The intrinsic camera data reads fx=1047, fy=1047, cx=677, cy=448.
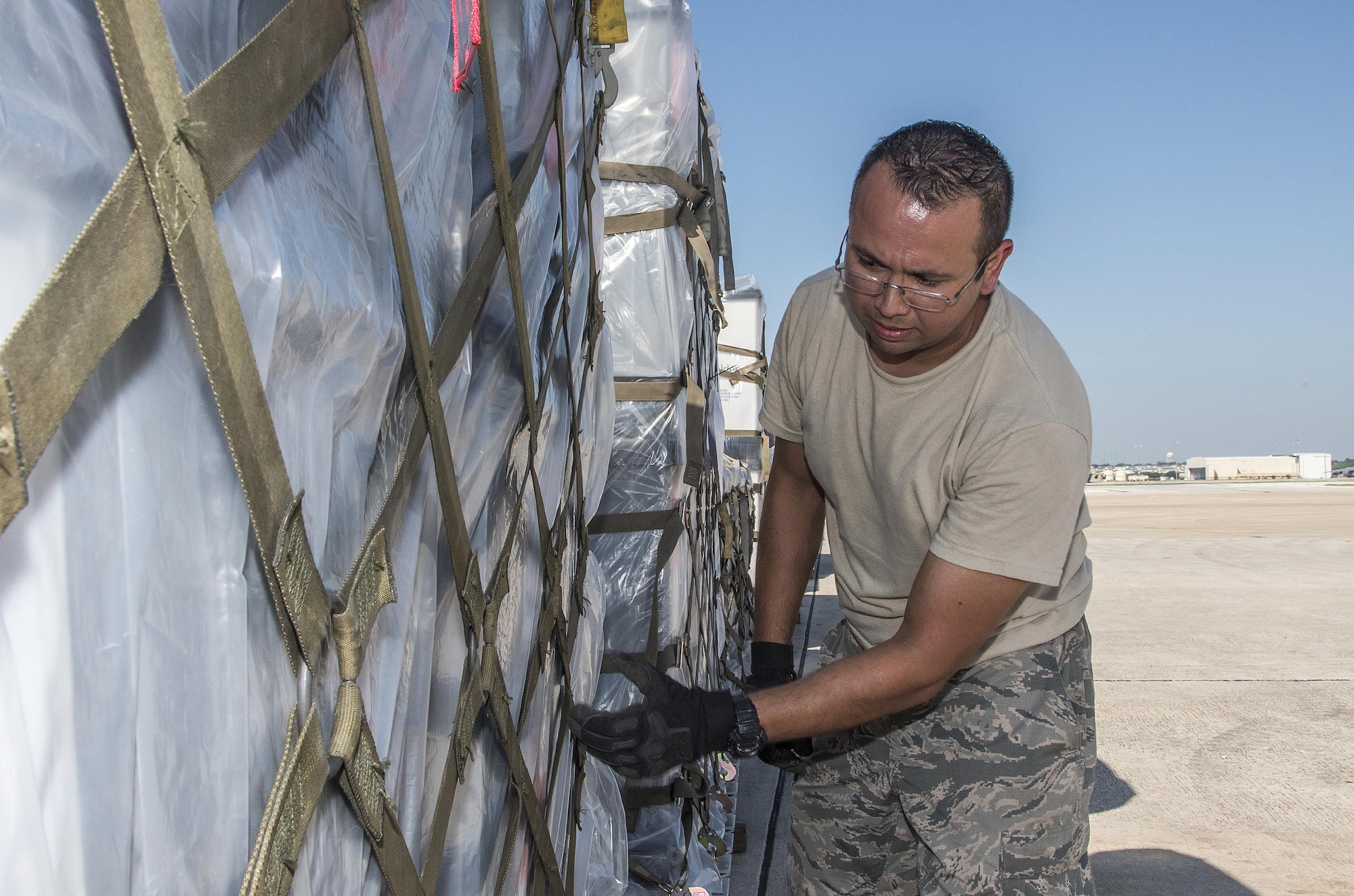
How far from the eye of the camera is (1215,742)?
4.27 metres

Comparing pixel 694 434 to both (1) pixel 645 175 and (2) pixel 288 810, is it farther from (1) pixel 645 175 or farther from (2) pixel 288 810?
(2) pixel 288 810

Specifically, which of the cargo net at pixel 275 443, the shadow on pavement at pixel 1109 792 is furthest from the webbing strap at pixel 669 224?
the shadow on pavement at pixel 1109 792

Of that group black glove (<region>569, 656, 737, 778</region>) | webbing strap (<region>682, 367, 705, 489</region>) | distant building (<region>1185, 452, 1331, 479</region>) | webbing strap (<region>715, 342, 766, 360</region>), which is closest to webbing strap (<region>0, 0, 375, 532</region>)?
black glove (<region>569, 656, 737, 778</region>)

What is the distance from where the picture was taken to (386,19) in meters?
0.91

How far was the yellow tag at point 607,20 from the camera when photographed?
1886mm

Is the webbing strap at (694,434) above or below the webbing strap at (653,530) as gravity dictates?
above

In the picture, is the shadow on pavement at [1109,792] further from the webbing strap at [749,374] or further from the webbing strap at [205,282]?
the webbing strap at [749,374]

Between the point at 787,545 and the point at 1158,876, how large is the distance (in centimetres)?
183

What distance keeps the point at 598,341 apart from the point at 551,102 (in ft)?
1.84

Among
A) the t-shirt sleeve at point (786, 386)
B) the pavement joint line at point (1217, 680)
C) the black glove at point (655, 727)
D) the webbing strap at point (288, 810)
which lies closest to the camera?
the webbing strap at point (288, 810)

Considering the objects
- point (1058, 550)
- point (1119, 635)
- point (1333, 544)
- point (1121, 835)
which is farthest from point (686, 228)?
point (1333, 544)

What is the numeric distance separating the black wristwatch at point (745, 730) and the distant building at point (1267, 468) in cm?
5690

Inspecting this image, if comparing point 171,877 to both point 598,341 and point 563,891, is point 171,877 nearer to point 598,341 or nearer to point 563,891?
point 563,891

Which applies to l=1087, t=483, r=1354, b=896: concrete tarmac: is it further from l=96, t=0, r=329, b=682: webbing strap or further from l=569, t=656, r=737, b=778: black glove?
l=96, t=0, r=329, b=682: webbing strap
